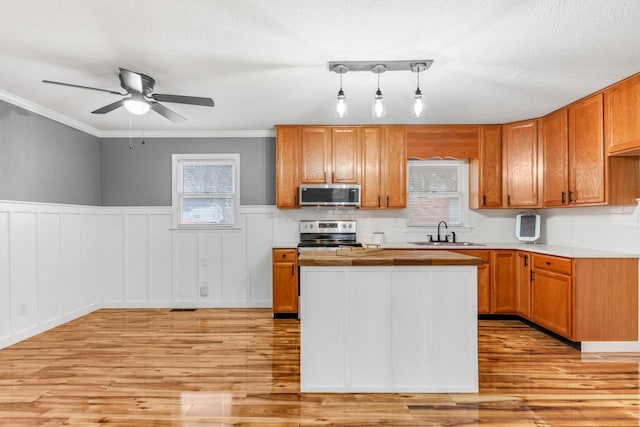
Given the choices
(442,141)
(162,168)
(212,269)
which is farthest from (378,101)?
(162,168)

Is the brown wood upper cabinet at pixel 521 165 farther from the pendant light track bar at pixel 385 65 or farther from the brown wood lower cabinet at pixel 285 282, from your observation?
the brown wood lower cabinet at pixel 285 282

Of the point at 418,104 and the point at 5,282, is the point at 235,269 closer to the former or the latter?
the point at 5,282

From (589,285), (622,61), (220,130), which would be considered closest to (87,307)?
(220,130)

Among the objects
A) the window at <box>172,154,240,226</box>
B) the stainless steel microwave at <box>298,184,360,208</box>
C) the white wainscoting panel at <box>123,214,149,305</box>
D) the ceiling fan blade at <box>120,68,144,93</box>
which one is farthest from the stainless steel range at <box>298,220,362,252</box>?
the ceiling fan blade at <box>120,68,144,93</box>

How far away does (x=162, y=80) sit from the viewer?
3230 mm

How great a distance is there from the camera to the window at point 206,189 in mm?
5141

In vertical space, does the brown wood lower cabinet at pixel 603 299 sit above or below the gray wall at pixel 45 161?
below

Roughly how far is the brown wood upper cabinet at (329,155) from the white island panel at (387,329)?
2313 millimetres

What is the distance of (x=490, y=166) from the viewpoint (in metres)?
4.75

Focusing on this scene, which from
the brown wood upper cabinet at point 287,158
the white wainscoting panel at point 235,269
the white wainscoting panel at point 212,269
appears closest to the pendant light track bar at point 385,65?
the brown wood upper cabinet at point 287,158

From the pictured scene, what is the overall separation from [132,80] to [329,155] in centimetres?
242

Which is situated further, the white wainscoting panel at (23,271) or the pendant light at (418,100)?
the white wainscoting panel at (23,271)

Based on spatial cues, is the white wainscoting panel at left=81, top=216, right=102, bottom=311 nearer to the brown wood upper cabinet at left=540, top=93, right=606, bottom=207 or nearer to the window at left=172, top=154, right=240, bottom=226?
the window at left=172, top=154, right=240, bottom=226


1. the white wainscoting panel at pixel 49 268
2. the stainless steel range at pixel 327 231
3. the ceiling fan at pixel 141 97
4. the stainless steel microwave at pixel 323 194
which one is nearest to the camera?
the ceiling fan at pixel 141 97
